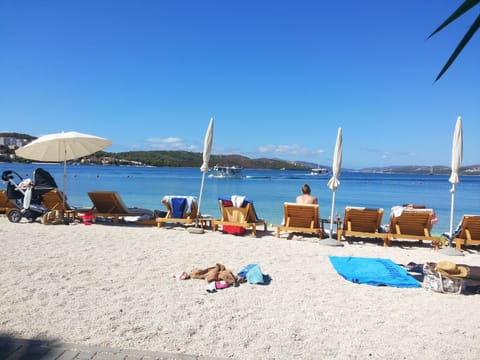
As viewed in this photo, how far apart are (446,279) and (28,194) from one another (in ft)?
28.7

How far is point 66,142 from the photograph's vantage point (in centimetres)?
1046

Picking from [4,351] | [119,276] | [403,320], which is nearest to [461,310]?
[403,320]

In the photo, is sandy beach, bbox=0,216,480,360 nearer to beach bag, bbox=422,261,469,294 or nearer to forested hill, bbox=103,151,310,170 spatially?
beach bag, bbox=422,261,469,294

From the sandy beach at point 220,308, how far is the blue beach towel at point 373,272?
0.51 feet

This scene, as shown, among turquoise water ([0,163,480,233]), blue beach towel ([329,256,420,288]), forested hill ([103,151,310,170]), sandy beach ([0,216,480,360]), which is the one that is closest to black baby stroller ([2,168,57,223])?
sandy beach ([0,216,480,360])

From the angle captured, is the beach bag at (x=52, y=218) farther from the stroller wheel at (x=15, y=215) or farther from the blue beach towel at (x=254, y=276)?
the blue beach towel at (x=254, y=276)

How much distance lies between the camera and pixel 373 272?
5500 millimetres

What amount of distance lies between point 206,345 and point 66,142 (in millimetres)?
8948

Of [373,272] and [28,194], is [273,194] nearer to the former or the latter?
[28,194]

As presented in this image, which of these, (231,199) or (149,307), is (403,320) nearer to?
(149,307)

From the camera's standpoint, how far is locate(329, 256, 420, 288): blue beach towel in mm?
5047

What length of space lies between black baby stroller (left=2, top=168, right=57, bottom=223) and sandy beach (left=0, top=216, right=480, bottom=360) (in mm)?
2803

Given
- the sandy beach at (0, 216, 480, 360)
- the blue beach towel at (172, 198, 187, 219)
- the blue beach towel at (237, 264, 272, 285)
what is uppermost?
the blue beach towel at (172, 198, 187, 219)

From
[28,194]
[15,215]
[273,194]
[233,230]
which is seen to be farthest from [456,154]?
[273,194]
